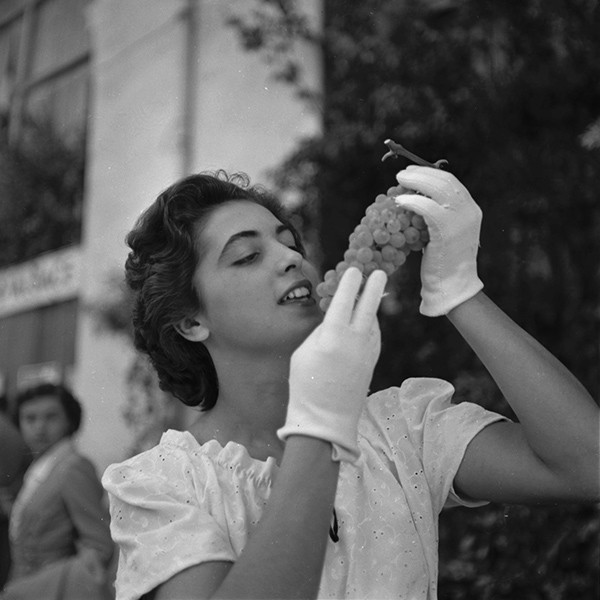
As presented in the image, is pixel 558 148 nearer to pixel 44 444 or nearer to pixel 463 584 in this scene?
pixel 463 584

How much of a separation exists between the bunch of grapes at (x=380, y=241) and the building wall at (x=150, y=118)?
0.92m

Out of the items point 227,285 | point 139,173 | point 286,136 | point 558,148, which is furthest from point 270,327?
point 286,136

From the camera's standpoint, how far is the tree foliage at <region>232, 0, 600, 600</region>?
1781 millimetres

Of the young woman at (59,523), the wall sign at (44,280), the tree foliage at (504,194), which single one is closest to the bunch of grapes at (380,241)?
the young woman at (59,523)

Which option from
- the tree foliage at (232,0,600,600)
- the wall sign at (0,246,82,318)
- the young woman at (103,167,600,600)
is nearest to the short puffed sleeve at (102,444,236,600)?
the young woman at (103,167,600,600)

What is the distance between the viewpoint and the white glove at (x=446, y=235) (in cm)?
85

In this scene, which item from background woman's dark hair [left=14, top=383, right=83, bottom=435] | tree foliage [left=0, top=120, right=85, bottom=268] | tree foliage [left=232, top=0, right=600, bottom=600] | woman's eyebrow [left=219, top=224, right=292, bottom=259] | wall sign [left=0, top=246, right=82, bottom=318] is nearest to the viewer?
woman's eyebrow [left=219, top=224, right=292, bottom=259]

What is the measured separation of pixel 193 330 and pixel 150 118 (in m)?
1.10

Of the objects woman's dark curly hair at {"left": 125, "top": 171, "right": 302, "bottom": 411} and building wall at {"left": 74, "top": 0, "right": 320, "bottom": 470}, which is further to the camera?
building wall at {"left": 74, "top": 0, "right": 320, "bottom": 470}

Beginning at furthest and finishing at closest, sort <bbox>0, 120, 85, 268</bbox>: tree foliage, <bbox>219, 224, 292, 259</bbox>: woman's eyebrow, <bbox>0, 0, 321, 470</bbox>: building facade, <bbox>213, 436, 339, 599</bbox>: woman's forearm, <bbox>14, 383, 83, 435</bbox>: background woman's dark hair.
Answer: <bbox>0, 120, 85, 268</bbox>: tree foliage, <bbox>0, 0, 321, 470</bbox>: building facade, <bbox>14, 383, 83, 435</bbox>: background woman's dark hair, <bbox>219, 224, 292, 259</bbox>: woman's eyebrow, <bbox>213, 436, 339, 599</bbox>: woman's forearm

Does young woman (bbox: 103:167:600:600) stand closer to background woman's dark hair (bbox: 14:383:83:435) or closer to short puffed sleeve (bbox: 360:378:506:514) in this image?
short puffed sleeve (bbox: 360:378:506:514)

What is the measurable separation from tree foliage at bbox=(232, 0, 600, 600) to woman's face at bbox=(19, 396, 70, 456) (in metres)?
0.73

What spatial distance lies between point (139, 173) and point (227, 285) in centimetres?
63

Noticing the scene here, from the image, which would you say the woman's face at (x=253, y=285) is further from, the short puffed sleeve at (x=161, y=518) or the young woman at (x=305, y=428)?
the short puffed sleeve at (x=161, y=518)
